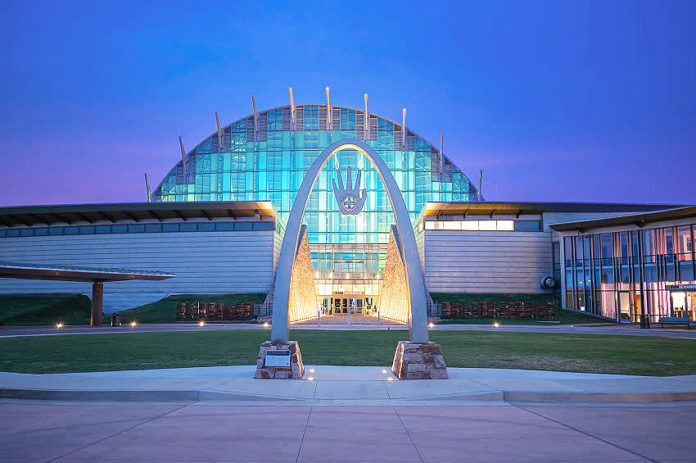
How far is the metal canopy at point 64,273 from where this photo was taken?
1689 inches

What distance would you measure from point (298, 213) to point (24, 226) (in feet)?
262

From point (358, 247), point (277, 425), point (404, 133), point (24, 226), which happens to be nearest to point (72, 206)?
point (24, 226)

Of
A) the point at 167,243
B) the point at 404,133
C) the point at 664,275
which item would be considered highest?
the point at 404,133

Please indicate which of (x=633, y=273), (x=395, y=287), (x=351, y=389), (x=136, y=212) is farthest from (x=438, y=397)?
(x=136, y=212)

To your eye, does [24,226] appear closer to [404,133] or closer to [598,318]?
[404,133]

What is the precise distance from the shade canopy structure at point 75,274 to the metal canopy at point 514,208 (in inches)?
1477

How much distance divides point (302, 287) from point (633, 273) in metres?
31.5

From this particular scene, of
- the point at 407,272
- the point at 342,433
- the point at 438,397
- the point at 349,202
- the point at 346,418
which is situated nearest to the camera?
the point at 342,433

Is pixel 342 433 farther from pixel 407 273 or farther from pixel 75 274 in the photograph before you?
pixel 75 274

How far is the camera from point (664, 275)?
56469 millimetres

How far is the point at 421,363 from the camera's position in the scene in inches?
614

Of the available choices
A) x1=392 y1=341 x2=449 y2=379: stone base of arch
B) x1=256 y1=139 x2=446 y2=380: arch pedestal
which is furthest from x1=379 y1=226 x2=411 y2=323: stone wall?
x1=392 y1=341 x2=449 y2=379: stone base of arch

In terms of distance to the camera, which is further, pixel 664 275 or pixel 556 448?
pixel 664 275

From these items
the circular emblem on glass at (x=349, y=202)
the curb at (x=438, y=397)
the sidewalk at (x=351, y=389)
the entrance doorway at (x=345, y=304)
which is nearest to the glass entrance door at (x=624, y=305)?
the entrance doorway at (x=345, y=304)
